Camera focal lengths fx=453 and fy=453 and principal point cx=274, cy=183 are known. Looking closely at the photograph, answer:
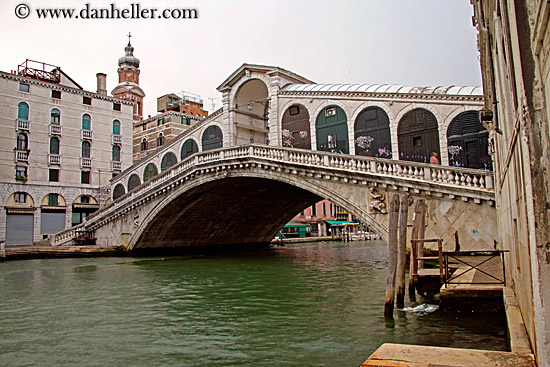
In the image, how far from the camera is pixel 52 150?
27.5 meters

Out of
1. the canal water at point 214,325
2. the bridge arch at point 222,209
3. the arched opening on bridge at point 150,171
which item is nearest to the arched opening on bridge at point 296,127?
the bridge arch at point 222,209

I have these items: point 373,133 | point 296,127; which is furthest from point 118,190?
point 373,133

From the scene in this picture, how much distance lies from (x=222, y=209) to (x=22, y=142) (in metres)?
12.7

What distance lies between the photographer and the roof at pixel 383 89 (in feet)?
49.2

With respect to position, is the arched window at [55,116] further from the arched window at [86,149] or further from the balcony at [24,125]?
the arched window at [86,149]

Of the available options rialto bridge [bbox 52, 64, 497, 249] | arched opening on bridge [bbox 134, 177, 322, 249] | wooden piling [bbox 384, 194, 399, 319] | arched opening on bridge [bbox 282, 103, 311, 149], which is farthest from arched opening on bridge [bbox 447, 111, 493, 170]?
arched opening on bridge [bbox 134, 177, 322, 249]

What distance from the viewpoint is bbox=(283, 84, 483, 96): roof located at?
1498 centimetres

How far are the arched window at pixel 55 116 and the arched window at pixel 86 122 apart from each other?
4.82ft

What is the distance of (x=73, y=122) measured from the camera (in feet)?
93.1

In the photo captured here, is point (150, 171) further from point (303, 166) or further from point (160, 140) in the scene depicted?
point (303, 166)

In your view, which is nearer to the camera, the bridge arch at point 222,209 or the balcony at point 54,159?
the bridge arch at point 222,209

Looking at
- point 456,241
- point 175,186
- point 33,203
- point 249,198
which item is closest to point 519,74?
point 456,241

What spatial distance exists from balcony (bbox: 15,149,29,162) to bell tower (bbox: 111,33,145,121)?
86.5ft

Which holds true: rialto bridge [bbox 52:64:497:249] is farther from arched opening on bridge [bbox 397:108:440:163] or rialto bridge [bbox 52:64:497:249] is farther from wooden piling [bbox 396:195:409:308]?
wooden piling [bbox 396:195:409:308]
